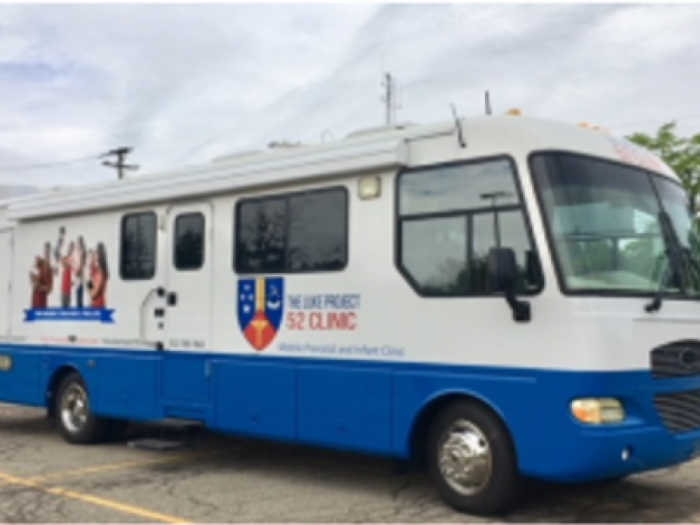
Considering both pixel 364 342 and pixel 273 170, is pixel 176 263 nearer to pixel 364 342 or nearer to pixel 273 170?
pixel 273 170

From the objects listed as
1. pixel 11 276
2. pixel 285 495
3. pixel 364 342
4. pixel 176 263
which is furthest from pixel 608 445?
pixel 11 276

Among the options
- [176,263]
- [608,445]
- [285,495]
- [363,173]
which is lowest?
[285,495]

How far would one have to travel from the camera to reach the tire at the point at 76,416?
10.4m

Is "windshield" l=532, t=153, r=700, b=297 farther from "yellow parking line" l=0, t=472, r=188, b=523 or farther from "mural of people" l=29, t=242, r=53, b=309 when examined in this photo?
"mural of people" l=29, t=242, r=53, b=309

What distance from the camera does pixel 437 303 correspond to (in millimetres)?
7121

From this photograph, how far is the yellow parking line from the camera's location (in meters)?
6.84

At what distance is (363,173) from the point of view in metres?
7.75

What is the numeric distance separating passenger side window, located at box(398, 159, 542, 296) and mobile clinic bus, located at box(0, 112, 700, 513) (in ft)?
0.05

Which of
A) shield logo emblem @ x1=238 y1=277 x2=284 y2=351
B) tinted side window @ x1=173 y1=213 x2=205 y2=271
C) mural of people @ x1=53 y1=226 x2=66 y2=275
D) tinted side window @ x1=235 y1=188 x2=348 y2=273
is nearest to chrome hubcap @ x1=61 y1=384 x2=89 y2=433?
mural of people @ x1=53 y1=226 x2=66 y2=275

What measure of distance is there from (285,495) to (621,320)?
3236mm

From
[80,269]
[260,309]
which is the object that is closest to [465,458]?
[260,309]

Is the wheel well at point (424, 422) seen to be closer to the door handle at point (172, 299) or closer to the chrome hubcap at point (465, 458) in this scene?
the chrome hubcap at point (465, 458)

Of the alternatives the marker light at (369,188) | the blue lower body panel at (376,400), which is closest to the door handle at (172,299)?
the blue lower body panel at (376,400)

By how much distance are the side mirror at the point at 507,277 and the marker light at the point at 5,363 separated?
7.35 metres
